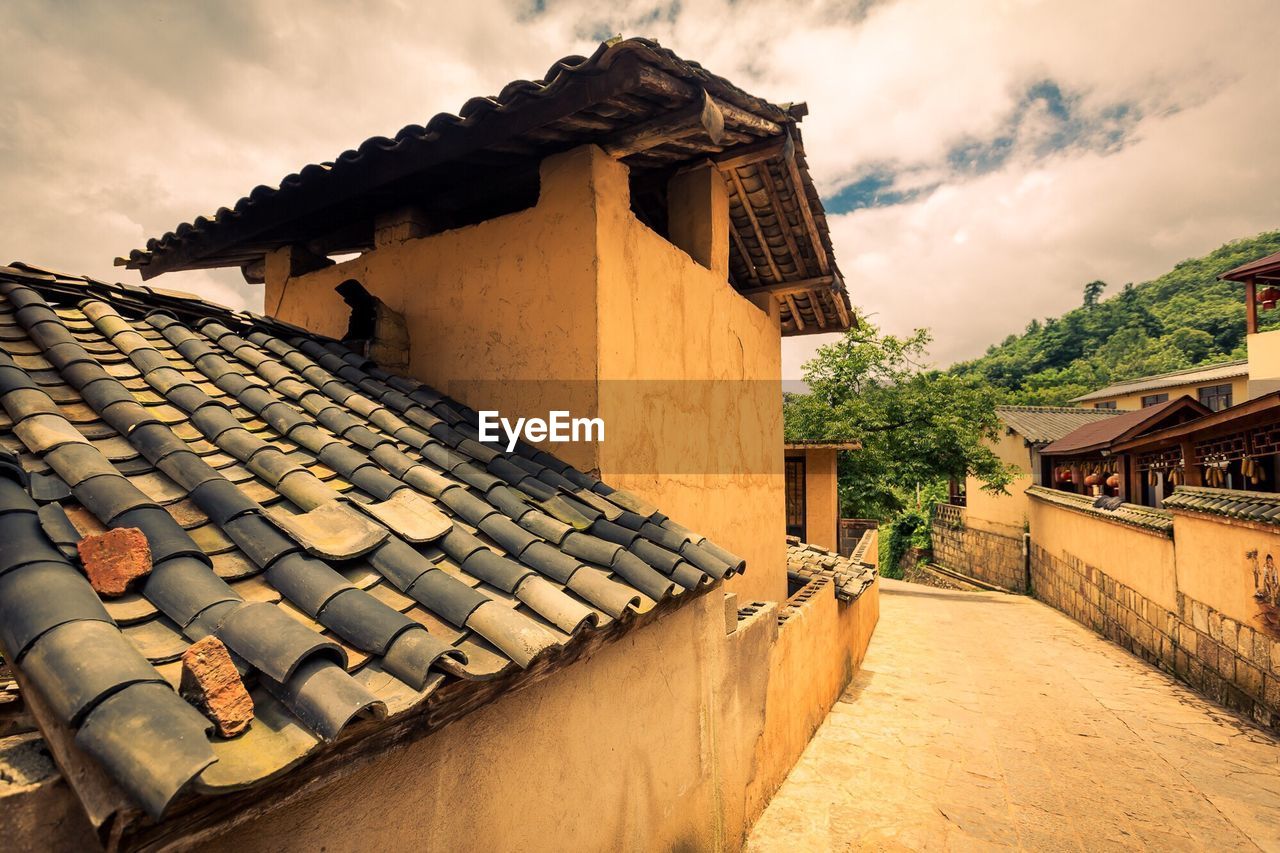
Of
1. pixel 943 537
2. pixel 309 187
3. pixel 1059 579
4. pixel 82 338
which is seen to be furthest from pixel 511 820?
pixel 943 537

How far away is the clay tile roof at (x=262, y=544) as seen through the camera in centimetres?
133

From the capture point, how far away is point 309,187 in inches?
181

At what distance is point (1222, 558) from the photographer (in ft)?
30.6

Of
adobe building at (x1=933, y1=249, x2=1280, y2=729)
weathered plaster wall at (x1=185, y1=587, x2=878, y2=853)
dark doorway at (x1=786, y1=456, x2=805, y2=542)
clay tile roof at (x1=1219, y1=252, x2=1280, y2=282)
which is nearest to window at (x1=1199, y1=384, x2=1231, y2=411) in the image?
adobe building at (x1=933, y1=249, x2=1280, y2=729)

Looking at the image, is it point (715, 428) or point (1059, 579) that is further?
point (1059, 579)

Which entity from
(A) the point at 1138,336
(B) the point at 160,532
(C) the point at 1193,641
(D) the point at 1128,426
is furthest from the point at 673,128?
(A) the point at 1138,336

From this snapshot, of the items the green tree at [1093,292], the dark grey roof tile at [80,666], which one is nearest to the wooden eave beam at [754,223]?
the dark grey roof tile at [80,666]

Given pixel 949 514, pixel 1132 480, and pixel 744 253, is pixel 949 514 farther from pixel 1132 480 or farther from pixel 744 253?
pixel 744 253

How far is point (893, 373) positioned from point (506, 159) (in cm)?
2345

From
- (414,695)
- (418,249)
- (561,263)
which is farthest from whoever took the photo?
(418,249)

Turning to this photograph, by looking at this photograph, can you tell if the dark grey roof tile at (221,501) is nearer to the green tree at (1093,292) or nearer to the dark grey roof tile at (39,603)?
the dark grey roof tile at (39,603)

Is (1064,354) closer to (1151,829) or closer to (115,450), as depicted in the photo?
(1151,829)

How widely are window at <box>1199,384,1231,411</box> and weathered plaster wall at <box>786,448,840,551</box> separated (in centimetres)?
2706

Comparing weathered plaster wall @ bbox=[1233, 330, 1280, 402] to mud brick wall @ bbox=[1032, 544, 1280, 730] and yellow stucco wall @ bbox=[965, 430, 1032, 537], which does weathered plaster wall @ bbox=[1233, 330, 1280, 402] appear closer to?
yellow stucco wall @ bbox=[965, 430, 1032, 537]
